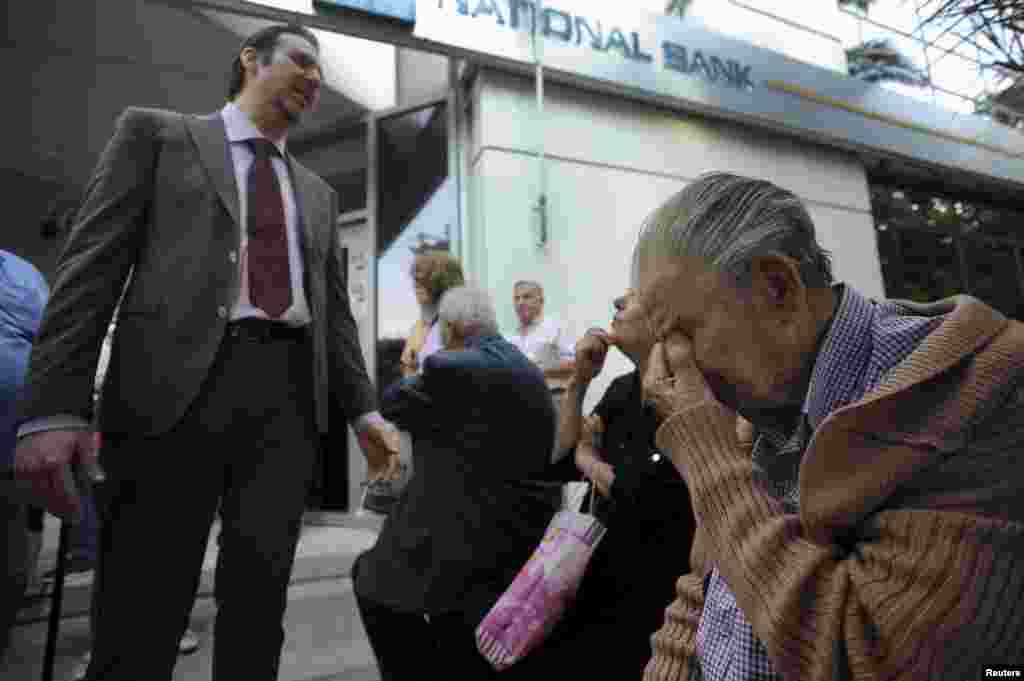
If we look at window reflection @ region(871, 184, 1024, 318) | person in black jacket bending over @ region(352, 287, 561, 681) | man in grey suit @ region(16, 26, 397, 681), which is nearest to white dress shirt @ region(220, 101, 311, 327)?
man in grey suit @ region(16, 26, 397, 681)

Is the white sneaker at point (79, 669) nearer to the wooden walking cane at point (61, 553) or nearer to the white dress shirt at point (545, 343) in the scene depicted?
the wooden walking cane at point (61, 553)

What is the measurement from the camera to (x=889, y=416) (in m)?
0.57

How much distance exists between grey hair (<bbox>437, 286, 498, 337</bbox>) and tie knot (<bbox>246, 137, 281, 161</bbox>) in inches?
31.5

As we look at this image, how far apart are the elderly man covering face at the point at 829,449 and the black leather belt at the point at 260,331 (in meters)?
1.01

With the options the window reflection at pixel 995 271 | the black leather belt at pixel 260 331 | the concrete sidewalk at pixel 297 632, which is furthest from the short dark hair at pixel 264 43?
the window reflection at pixel 995 271

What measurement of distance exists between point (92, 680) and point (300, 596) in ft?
5.44

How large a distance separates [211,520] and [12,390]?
2.57 ft

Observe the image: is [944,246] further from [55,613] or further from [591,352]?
[55,613]

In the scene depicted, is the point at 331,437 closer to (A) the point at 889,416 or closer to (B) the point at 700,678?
(B) the point at 700,678

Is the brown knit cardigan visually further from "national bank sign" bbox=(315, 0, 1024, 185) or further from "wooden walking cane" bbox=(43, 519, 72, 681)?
"national bank sign" bbox=(315, 0, 1024, 185)

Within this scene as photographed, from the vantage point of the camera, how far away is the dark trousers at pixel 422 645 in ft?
5.91

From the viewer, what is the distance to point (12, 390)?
5.60ft

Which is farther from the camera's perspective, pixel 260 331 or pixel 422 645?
pixel 422 645

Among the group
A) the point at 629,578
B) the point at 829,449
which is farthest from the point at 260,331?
the point at 829,449
